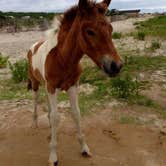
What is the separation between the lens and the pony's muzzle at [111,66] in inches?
143

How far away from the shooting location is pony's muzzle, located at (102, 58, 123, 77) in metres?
3.64

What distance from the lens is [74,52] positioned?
4371 millimetres

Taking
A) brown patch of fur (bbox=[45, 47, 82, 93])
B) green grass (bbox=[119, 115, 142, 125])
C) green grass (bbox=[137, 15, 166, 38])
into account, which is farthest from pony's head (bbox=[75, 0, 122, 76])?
green grass (bbox=[137, 15, 166, 38])

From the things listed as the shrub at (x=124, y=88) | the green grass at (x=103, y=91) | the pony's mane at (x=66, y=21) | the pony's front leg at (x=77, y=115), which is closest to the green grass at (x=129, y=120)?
the green grass at (x=103, y=91)

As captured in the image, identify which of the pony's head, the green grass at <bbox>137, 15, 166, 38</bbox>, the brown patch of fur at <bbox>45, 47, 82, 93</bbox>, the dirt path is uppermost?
the pony's head

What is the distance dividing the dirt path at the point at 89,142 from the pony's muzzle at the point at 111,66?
1.53 meters

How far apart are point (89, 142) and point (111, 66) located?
6.54 ft

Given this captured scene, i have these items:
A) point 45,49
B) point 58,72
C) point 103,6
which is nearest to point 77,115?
point 58,72

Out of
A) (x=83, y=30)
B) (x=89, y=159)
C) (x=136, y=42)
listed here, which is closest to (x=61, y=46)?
(x=83, y=30)

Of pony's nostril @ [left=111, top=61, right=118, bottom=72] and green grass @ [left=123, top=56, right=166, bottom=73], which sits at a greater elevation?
pony's nostril @ [left=111, top=61, right=118, bottom=72]

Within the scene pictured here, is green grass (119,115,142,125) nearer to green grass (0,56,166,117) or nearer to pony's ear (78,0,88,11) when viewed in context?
green grass (0,56,166,117)

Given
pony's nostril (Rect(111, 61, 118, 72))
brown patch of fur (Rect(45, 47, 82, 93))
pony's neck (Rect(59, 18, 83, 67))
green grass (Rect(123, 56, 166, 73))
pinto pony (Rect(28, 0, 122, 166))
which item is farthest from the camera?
green grass (Rect(123, 56, 166, 73))

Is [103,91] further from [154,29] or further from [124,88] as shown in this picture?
[154,29]

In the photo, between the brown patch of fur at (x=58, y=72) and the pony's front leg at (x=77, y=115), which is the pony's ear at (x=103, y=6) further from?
the pony's front leg at (x=77, y=115)
